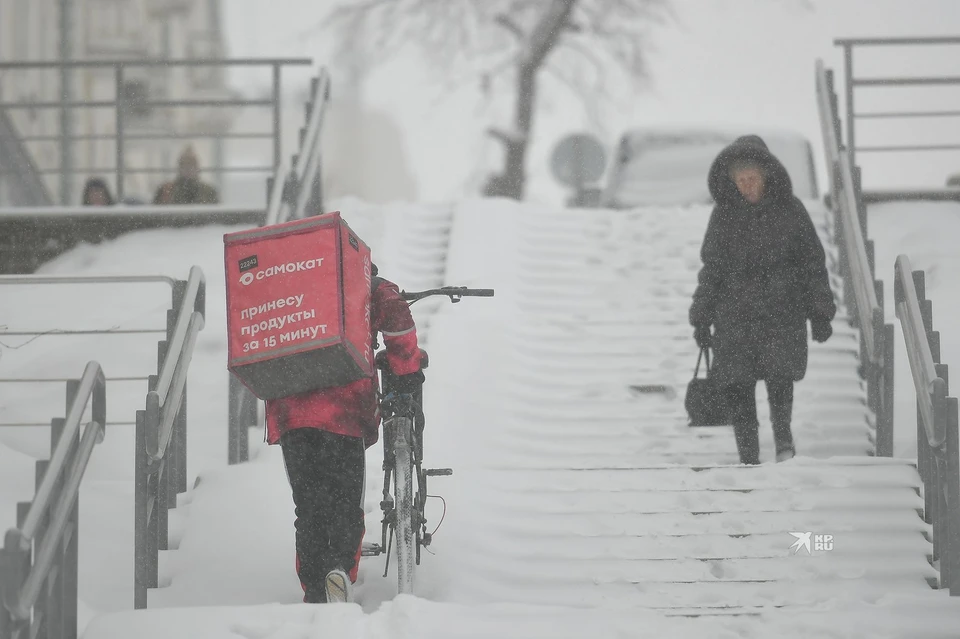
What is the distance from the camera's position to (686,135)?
11.4m

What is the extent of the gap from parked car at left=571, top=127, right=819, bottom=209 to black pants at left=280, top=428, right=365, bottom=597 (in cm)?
671

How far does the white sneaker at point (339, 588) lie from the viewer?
410 cm

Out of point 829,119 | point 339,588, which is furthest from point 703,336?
point 829,119

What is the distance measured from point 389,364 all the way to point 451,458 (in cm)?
160

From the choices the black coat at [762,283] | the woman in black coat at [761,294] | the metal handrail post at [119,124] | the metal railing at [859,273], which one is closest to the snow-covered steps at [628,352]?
the metal railing at [859,273]

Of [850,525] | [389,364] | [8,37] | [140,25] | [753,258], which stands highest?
[140,25]

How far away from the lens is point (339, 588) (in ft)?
13.5

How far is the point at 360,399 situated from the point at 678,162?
23.9 feet

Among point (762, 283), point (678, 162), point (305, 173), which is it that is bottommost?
point (762, 283)

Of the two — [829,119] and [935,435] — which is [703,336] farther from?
[829,119]

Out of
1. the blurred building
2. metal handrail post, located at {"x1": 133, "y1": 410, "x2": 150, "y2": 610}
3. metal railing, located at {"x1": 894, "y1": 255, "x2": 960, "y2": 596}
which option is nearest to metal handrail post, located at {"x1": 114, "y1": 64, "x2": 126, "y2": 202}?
the blurred building

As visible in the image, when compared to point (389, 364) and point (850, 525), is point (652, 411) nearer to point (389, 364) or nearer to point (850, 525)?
point (850, 525)

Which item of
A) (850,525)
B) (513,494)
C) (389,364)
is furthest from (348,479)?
(850,525)

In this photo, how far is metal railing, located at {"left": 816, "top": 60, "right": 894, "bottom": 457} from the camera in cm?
583
